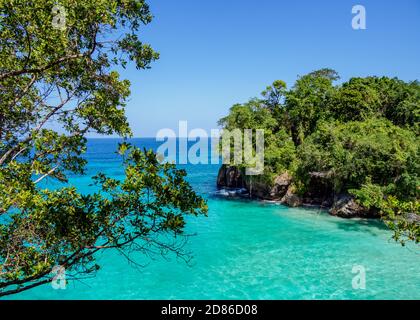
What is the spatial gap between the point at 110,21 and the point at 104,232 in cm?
413

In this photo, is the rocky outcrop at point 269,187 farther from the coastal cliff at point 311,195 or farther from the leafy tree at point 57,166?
the leafy tree at point 57,166

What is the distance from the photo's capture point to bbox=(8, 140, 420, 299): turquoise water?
46.6 ft

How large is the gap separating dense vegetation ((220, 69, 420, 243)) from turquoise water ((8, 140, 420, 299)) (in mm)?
2489

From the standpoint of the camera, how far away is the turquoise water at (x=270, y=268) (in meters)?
14.2

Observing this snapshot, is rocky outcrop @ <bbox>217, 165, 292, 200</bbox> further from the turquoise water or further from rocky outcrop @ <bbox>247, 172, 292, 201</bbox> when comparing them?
the turquoise water

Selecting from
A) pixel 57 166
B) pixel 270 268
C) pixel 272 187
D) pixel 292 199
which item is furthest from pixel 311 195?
pixel 57 166

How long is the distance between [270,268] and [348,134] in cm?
1509

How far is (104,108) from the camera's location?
661 cm

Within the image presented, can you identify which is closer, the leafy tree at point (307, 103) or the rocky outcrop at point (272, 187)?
the rocky outcrop at point (272, 187)

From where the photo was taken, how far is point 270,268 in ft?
54.4

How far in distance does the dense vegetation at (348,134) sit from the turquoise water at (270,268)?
98.0 inches

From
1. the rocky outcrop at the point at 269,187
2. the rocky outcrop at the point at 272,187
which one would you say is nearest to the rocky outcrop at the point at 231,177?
the rocky outcrop at the point at 269,187

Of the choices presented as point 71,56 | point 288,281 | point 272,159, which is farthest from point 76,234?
point 272,159
